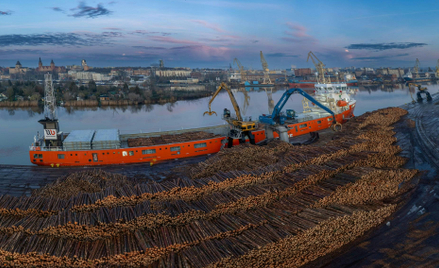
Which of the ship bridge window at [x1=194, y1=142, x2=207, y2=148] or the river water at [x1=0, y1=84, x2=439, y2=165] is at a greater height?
the river water at [x1=0, y1=84, x2=439, y2=165]

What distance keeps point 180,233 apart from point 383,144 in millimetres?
16423

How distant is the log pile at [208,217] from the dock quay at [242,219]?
37 mm

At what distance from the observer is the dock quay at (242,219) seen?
345 inches

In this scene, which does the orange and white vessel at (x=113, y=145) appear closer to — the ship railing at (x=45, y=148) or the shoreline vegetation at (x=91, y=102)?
the ship railing at (x=45, y=148)

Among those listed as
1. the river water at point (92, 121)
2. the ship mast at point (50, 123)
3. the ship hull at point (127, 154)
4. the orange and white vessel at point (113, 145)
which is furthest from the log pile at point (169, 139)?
the river water at point (92, 121)

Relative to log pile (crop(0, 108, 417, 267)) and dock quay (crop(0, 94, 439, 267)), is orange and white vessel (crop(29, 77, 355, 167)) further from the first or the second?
log pile (crop(0, 108, 417, 267))

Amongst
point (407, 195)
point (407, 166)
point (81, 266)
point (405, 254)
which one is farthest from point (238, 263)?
point (407, 166)

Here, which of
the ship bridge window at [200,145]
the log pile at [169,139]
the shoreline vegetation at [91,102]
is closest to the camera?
the log pile at [169,139]

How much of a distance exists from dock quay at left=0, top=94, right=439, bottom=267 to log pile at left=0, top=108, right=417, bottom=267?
0.12 feet

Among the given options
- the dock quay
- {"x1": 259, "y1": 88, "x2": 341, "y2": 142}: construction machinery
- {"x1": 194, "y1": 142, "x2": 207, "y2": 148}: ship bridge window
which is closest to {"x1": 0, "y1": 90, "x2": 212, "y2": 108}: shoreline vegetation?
{"x1": 259, "y1": 88, "x2": 341, "y2": 142}: construction machinery

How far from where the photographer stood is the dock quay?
8.77m

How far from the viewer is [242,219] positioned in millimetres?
10367

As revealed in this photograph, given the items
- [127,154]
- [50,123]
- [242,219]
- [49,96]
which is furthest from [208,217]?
[49,96]

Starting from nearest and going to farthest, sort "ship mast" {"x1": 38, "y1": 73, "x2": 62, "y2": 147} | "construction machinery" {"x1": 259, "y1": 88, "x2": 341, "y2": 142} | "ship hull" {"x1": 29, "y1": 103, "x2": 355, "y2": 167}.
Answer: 1. "ship hull" {"x1": 29, "y1": 103, "x2": 355, "y2": 167}
2. "ship mast" {"x1": 38, "y1": 73, "x2": 62, "y2": 147}
3. "construction machinery" {"x1": 259, "y1": 88, "x2": 341, "y2": 142}
